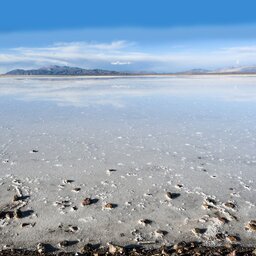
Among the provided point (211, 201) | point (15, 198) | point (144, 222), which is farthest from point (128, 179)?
point (15, 198)

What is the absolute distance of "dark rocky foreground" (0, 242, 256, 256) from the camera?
4.79m

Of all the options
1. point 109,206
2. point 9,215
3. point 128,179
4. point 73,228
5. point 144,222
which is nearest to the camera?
point 73,228

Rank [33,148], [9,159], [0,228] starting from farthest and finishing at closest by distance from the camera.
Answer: [33,148] → [9,159] → [0,228]

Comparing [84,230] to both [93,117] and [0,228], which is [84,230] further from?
[93,117]

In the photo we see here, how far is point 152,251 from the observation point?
486 centimetres

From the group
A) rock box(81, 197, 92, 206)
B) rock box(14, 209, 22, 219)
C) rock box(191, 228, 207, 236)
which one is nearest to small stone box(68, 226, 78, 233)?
rock box(81, 197, 92, 206)

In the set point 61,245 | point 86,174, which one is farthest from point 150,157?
point 61,245

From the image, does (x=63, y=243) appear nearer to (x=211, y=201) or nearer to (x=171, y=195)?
(x=171, y=195)

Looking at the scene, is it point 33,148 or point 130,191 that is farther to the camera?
point 33,148

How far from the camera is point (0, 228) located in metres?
5.44

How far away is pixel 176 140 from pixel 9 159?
5.20 m

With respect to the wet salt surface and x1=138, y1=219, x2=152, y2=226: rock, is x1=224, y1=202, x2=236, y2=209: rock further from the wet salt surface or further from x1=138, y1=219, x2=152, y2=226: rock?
x1=138, y1=219, x2=152, y2=226: rock

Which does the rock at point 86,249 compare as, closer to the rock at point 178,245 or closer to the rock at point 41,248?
the rock at point 41,248

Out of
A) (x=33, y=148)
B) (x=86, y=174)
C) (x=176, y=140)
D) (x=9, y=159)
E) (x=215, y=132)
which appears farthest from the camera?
(x=215, y=132)
